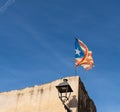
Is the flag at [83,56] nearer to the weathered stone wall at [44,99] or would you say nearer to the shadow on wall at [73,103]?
the weathered stone wall at [44,99]

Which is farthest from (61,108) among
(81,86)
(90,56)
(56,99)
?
(90,56)

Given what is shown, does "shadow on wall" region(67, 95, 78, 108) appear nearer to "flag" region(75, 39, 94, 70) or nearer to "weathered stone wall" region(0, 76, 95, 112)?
"weathered stone wall" region(0, 76, 95, 112)

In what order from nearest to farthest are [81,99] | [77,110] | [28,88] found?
[77,110] → [81,99] → [28,88]

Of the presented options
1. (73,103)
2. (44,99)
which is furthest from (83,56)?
(44,99)

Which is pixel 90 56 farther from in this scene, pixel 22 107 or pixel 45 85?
pixel 22 107

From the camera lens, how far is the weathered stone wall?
50.4 feet

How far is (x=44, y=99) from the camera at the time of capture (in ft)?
53.0

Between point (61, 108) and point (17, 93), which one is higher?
point (17, 93)

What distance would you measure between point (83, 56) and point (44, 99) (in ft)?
9.80

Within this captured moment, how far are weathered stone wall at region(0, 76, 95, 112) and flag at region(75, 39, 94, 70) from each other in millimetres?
794

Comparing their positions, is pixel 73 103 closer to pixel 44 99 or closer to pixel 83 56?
pixel 44 99

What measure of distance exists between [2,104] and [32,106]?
80.5 inches

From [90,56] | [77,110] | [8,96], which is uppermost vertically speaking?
[90,56]

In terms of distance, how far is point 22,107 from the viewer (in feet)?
54.2
